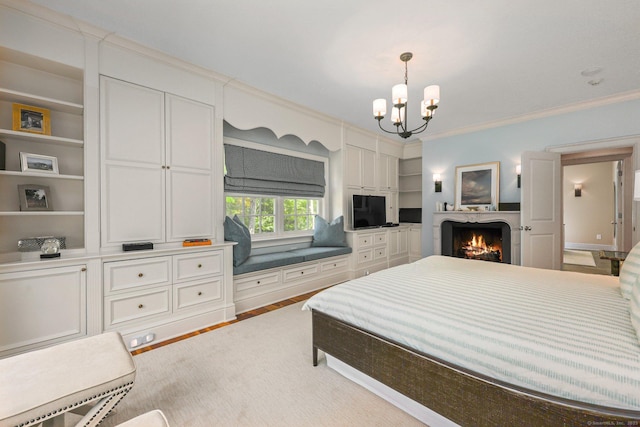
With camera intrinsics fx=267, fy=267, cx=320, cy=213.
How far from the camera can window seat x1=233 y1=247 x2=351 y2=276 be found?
3.13 metres

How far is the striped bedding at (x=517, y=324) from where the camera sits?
100 cm

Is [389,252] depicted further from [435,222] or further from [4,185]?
[4,185]

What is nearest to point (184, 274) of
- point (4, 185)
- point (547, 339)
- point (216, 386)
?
point (216, 386)

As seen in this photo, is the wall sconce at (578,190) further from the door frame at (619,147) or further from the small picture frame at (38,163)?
the small picture frame at (38,163)

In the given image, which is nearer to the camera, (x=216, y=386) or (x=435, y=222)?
(x=216, y=386)

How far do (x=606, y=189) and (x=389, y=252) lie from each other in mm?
6411

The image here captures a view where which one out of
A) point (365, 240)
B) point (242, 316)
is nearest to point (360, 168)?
point (365, 240)

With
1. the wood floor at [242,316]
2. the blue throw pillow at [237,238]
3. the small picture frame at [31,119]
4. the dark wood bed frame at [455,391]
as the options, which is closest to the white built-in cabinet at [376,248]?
the wood floor at [242,316]

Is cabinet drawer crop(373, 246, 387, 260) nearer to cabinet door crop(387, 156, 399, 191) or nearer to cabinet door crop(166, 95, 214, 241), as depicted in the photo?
cabinet door crop(387, 156, 399, 191)

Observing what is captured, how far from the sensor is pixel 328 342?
6.22 feet

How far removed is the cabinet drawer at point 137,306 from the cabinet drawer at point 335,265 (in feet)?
7.07

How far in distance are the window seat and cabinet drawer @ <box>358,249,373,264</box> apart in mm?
317

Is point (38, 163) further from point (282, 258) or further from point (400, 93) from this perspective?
point (400, 93)

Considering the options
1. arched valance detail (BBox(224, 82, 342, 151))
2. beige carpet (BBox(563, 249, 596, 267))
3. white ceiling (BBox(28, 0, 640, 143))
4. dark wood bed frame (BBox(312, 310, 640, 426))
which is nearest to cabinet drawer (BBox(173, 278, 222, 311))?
dark wood bed frame (BBox(312, 310, 640, 426))
